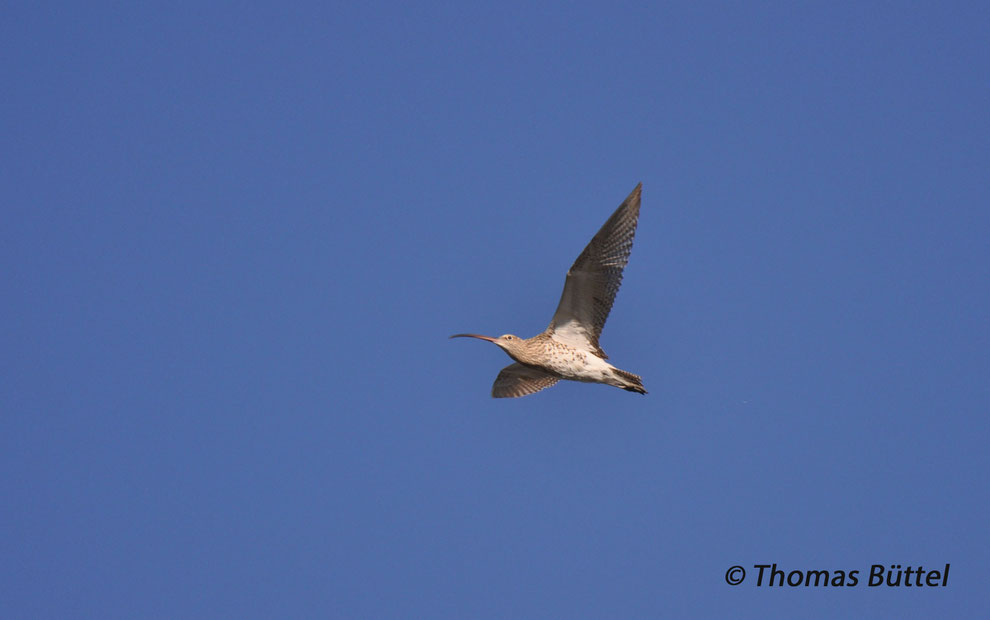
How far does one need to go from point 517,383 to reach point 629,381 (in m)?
2.67

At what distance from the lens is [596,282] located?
20.3 meters

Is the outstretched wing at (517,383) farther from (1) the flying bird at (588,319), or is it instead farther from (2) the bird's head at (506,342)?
(2) the bird's head at (506,342)

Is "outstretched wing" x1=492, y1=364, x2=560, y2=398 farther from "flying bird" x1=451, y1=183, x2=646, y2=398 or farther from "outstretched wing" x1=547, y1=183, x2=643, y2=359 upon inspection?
"outstretched wing" x1=547, y1=183, x2=643, y2=359

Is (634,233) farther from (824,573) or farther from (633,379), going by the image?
(824,573)

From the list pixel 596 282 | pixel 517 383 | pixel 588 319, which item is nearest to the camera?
pixel 596 282

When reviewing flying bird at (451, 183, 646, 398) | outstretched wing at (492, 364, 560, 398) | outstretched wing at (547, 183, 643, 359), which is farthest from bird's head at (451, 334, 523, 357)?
outstretched wing at (492, 364, 560, 398)

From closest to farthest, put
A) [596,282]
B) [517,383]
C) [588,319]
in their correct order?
[596,282] < [588,319] < [517,383]

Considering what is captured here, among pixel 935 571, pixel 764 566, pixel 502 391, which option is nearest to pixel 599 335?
pixel 502 391

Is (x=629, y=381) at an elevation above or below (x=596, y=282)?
below

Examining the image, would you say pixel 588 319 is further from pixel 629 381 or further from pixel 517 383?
pixel 517 383

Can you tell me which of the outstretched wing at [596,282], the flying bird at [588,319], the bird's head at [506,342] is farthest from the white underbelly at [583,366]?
the bird's head at [506,342]

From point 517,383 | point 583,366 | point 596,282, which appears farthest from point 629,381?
point 517,383

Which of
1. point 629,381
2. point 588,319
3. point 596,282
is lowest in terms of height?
point 629,381

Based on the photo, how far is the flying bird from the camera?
19.8 m
